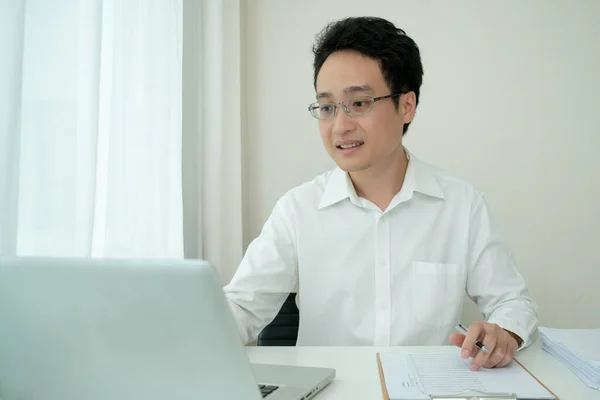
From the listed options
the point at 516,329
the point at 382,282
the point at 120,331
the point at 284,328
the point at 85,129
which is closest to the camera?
the point at 120,331

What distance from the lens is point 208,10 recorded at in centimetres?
251

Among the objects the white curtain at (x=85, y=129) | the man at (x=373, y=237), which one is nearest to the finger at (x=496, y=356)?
the man at (x=373, y=237)

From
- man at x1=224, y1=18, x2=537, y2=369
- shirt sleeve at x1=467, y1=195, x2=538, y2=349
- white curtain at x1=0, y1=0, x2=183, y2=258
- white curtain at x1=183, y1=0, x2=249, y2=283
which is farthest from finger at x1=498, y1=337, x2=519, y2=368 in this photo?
white curtain at x1=183, y1=0, x2=249, y2=283

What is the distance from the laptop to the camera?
56 cm

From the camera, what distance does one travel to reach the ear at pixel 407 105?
5.18ft

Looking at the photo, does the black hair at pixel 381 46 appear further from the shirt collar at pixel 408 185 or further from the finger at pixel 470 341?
the finger at pixel 470 341

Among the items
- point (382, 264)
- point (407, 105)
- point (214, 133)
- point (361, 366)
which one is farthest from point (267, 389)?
point (214, 133)

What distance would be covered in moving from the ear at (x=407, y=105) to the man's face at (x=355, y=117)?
0.06 metres

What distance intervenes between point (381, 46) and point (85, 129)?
31.8 inches

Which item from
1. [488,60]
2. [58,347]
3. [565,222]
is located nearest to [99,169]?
[58,347]

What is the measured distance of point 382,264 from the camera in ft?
4.99

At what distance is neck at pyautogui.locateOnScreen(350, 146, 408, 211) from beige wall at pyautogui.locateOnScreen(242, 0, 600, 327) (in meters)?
1.12

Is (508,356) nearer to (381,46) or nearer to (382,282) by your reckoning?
(382,282)

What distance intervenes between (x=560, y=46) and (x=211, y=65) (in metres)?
1.65
